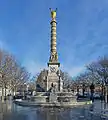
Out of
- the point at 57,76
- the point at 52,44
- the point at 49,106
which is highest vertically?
the point at 52,44

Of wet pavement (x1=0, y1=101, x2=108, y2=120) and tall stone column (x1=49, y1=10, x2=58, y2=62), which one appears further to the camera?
tall stone column (x1=49, y1=10, x2=58, y2=62)

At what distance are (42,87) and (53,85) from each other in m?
3.32

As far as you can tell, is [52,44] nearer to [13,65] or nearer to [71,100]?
[13,65]

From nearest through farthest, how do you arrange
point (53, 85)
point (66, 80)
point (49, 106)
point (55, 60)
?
point (49, 106)
point (53, 85)
point (55, 60)
point (66, 80)

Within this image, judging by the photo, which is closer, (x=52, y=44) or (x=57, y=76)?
(x=57, y=76)

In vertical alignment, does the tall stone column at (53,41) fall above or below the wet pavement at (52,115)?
above

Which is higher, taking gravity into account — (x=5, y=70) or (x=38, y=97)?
(x=5, y=70)

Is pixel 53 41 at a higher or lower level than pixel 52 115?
higher

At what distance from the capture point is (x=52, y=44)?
190ft

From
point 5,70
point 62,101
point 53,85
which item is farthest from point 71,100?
point 5,70

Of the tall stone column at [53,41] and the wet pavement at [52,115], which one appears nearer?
the wet pavement at [52,115]

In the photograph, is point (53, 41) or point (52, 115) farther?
point (53, 41)

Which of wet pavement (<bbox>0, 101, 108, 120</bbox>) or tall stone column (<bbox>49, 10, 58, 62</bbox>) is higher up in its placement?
tall stone column (<bbox>49, 10, 58, 62</bbox>)

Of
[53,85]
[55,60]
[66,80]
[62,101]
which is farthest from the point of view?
[66,80]
